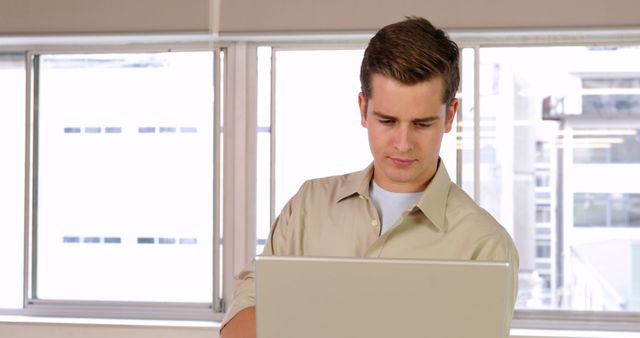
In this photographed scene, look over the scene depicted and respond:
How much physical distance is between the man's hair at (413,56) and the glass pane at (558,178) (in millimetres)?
3088

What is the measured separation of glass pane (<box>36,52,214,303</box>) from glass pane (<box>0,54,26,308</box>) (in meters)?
0.12

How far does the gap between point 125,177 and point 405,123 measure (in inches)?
139

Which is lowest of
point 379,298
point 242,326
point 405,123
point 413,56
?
point 242,326

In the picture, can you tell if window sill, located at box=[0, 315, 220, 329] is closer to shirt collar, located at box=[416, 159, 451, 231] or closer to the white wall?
the white wall

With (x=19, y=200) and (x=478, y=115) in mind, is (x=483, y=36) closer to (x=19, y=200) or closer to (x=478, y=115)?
(x=478, y=115)

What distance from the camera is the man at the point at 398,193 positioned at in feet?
4.47

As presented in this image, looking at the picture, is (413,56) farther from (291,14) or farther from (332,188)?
(291,14)

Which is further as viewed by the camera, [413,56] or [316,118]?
[316,118]

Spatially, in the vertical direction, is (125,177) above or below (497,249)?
above

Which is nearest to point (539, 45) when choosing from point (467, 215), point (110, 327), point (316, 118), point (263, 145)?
point (316, 118)

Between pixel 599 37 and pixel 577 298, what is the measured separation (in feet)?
4.41

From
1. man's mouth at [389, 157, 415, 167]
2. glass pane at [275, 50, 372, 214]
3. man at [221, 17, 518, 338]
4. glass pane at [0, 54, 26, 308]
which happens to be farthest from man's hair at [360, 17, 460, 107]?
glass pane at [0, 54, 26, 308]

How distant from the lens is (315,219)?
5.15 feet

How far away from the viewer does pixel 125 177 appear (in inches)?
184
